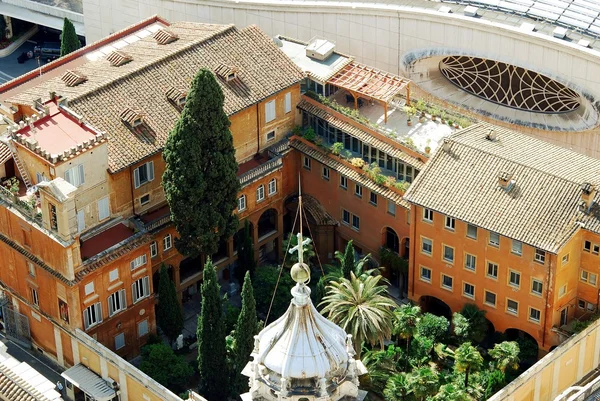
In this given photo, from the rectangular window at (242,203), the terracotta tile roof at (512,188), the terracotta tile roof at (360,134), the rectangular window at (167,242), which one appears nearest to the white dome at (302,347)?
the terracotta tile roof at (512,188)

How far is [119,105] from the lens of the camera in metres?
108

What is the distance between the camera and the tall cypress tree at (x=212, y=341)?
101125 mm

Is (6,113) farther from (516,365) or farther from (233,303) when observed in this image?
(516,365)

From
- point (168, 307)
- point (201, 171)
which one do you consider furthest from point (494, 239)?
point (168, 307)

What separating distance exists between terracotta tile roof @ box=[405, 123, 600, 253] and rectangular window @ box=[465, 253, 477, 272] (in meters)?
3.90

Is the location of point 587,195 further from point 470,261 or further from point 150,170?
point 150,170

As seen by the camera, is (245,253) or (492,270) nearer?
(492,270)

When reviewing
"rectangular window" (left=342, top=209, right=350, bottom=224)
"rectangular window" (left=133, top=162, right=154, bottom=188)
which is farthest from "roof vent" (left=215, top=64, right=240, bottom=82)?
"rectangular window" (left=342, top=209, right=350, bottom=224)

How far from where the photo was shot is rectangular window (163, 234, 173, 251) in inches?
4304

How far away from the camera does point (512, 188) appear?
341 ft

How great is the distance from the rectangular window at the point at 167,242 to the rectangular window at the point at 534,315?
85.3 ft

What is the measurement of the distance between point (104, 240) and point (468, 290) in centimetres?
2587

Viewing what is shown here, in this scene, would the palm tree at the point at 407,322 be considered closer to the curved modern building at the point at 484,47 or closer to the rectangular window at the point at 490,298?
the rectangular window at the point at 490,298

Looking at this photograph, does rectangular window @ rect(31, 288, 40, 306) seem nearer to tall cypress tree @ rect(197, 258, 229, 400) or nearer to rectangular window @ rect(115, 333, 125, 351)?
rectangular window @ rect(115, 333, 125, 351)
